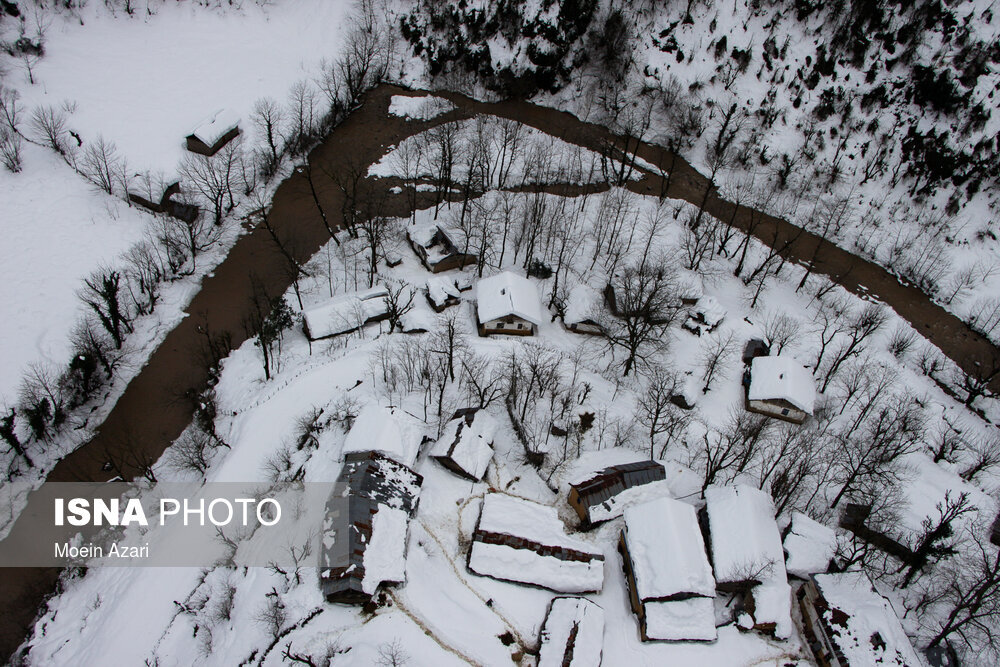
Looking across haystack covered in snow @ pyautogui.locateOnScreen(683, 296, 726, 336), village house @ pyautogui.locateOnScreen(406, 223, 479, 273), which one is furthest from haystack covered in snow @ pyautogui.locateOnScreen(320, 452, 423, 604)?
haystack covered in snow @ pyautogui.locateOnScreen(683, 296, 726, 336)

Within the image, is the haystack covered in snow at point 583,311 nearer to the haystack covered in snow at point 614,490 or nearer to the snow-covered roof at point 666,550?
the haystack covered in snow at point 614,490

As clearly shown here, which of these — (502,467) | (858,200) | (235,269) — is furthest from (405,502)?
(858,200)

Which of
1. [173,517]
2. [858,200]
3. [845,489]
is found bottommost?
[173,517]

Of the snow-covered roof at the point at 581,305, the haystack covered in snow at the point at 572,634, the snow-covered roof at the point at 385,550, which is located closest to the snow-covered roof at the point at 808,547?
the haystack covered in snow at the point at 572,634

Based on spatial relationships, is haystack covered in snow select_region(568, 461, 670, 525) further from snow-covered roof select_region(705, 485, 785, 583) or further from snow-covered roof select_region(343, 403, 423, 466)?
snow-covered roof select_region(343, 403, 423, 466)

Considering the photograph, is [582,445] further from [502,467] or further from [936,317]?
[936,317]

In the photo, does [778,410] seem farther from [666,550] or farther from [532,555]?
[532,555]
